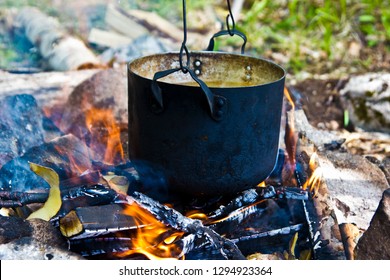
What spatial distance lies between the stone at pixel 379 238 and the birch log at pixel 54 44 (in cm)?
269

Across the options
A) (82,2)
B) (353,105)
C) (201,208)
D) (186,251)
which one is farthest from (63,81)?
(82,2)

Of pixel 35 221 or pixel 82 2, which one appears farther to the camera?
pixel 82 2

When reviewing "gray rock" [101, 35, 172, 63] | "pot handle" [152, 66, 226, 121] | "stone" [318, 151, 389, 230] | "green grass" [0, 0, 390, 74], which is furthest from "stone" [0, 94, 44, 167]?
"green grass" [0, 0, 390, 74]

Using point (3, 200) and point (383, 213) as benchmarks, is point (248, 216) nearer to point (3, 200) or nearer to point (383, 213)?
point (383, 213)

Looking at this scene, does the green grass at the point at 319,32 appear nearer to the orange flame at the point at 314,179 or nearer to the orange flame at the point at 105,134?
the orange flame at the point at 105,134

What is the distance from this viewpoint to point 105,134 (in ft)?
9.41

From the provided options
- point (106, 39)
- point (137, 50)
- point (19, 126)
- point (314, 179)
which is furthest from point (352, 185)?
point (106, 39)

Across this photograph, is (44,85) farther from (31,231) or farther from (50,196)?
(31,231)

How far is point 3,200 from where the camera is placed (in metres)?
2.15

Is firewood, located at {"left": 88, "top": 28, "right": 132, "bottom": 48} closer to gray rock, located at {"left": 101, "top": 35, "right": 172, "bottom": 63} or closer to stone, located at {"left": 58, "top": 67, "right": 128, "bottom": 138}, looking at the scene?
gray rock, located at {"left": 101, "top": 35, "right": 172, "bottom": 63}

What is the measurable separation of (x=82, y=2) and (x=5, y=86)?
3.71 metres

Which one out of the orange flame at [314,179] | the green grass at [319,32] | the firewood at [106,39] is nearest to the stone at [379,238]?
the orange flame at [314,179]

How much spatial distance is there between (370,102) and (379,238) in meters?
2.14

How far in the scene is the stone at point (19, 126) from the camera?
99.2 inches
